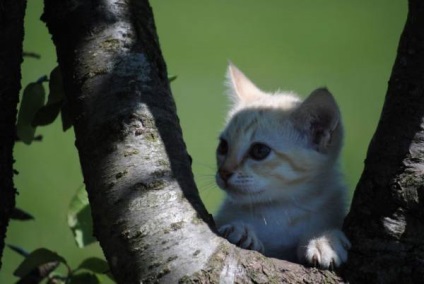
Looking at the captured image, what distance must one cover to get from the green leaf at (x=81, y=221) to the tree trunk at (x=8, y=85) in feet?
0.68

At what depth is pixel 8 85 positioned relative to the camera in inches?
44.9

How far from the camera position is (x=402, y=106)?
100cm

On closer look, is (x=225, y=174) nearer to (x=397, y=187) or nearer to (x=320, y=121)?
(x=320, y=121)

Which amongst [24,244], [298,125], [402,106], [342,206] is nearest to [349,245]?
[402,106]

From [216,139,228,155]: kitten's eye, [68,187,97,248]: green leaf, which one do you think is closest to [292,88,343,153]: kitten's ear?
[216,139,228,155]: kitten's eye

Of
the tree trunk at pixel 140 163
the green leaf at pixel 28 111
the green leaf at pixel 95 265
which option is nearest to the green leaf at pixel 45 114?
the green leaf at pixel 28 111

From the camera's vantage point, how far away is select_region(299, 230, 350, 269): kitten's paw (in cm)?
98

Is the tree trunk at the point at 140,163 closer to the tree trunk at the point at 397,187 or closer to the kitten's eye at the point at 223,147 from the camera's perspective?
the tree trunk at the point at 397,187

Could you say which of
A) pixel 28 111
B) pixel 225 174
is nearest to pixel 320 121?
pixel 225 174

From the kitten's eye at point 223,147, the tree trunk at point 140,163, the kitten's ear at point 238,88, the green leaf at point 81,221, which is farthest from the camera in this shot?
the kitten's ear at point 238,88

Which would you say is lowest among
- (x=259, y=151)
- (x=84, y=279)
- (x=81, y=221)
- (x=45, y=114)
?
(x=84, y=279)

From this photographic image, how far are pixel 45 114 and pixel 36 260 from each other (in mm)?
287

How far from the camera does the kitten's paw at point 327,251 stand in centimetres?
98

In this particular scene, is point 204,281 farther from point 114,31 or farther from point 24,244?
A: point 24,244
